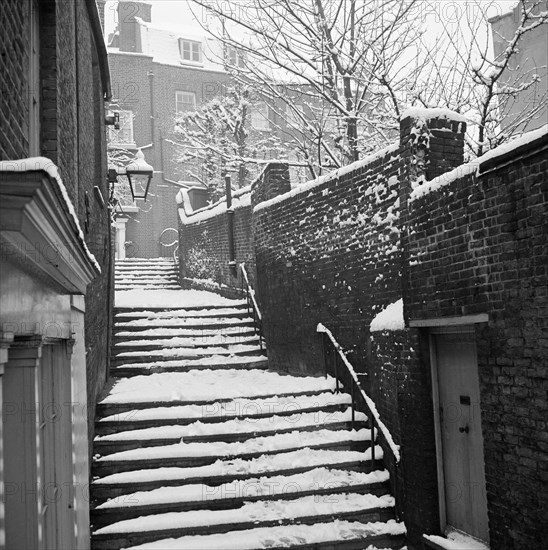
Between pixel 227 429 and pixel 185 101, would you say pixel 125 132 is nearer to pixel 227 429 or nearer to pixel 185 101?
pixel 185 101

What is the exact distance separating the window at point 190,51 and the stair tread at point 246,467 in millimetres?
29312

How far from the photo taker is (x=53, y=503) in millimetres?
4188

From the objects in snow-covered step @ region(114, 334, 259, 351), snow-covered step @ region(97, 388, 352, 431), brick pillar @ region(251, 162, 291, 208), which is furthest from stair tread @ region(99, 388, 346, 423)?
brick pillar @ region(251, 162, 291, 208)

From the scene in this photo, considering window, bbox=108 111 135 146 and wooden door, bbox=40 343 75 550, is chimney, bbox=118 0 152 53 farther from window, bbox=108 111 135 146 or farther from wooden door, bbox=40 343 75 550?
wooden door, bbox=40 343 75 550

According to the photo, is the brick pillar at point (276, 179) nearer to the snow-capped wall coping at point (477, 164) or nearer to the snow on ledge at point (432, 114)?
the snow on ledge at point (432, 114)

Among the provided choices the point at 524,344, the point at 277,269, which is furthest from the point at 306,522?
the point at 277,269

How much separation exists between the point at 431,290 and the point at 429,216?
0.69 meters

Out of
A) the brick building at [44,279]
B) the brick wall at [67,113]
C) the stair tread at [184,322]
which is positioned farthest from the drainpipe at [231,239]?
the brick building at [44,279]

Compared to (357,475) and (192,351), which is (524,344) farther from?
A: (192,351)

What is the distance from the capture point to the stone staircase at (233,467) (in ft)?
18.5

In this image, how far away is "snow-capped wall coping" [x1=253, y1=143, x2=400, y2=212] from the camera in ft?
22.7

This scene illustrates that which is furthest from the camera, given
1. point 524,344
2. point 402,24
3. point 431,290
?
point 402,24

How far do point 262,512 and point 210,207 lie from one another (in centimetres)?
1013

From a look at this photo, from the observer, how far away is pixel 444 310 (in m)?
5.09
